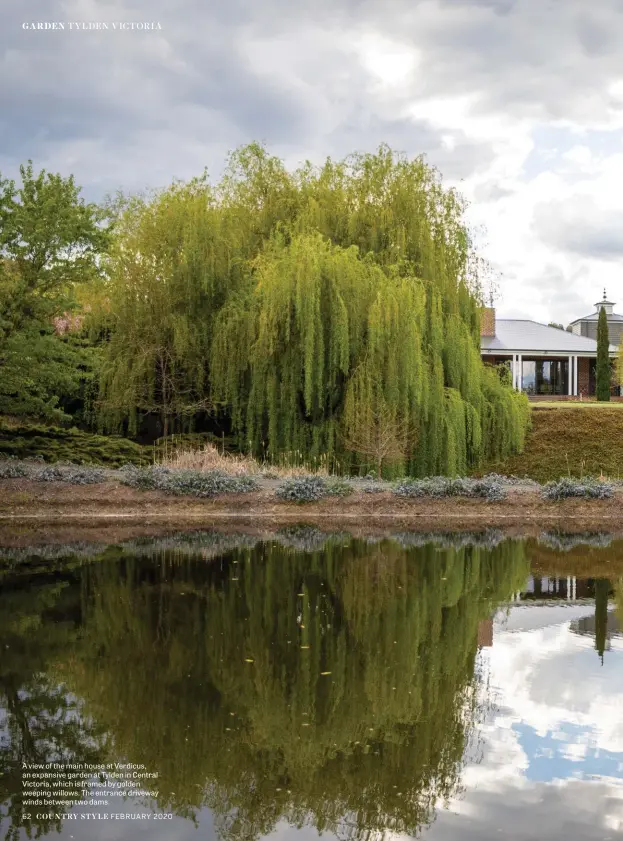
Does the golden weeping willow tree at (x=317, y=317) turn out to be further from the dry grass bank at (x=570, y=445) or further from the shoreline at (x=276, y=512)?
the shoreline at (x=276, y=512)

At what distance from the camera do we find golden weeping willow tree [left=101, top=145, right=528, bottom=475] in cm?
2044

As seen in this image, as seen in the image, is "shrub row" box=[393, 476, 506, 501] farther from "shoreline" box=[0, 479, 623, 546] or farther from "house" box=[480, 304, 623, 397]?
"house" box=[480, 304, 623, 397]

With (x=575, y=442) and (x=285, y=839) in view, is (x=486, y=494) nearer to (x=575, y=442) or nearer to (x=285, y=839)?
(x=575, y=442)

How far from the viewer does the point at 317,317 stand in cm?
2038

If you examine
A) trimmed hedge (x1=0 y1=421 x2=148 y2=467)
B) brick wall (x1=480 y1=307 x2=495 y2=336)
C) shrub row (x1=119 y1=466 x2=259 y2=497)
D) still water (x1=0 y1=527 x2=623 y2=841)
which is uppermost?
brick wall (x1=480 y1=307 x2=495 y2=336)

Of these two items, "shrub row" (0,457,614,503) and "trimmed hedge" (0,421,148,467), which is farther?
"trimmed hedge" (0,421,148,467)

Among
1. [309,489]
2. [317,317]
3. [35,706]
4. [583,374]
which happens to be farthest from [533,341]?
[35,706]

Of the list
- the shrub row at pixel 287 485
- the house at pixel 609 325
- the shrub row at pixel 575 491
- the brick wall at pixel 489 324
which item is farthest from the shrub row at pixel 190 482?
the house at pixel 609 325

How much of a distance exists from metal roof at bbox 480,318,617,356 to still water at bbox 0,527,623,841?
1131 inches

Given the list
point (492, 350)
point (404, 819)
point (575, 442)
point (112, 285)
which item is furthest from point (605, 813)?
point (492, 350)

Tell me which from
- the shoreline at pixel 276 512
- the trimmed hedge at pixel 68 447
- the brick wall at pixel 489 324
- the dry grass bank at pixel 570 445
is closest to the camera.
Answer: the shoreline at pixel 276 512

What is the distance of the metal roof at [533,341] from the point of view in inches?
1572

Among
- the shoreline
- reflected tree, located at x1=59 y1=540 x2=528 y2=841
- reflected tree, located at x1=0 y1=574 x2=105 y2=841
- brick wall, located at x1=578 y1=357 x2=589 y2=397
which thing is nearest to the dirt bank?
the shoreline

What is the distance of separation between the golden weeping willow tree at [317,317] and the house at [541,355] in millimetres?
14763
